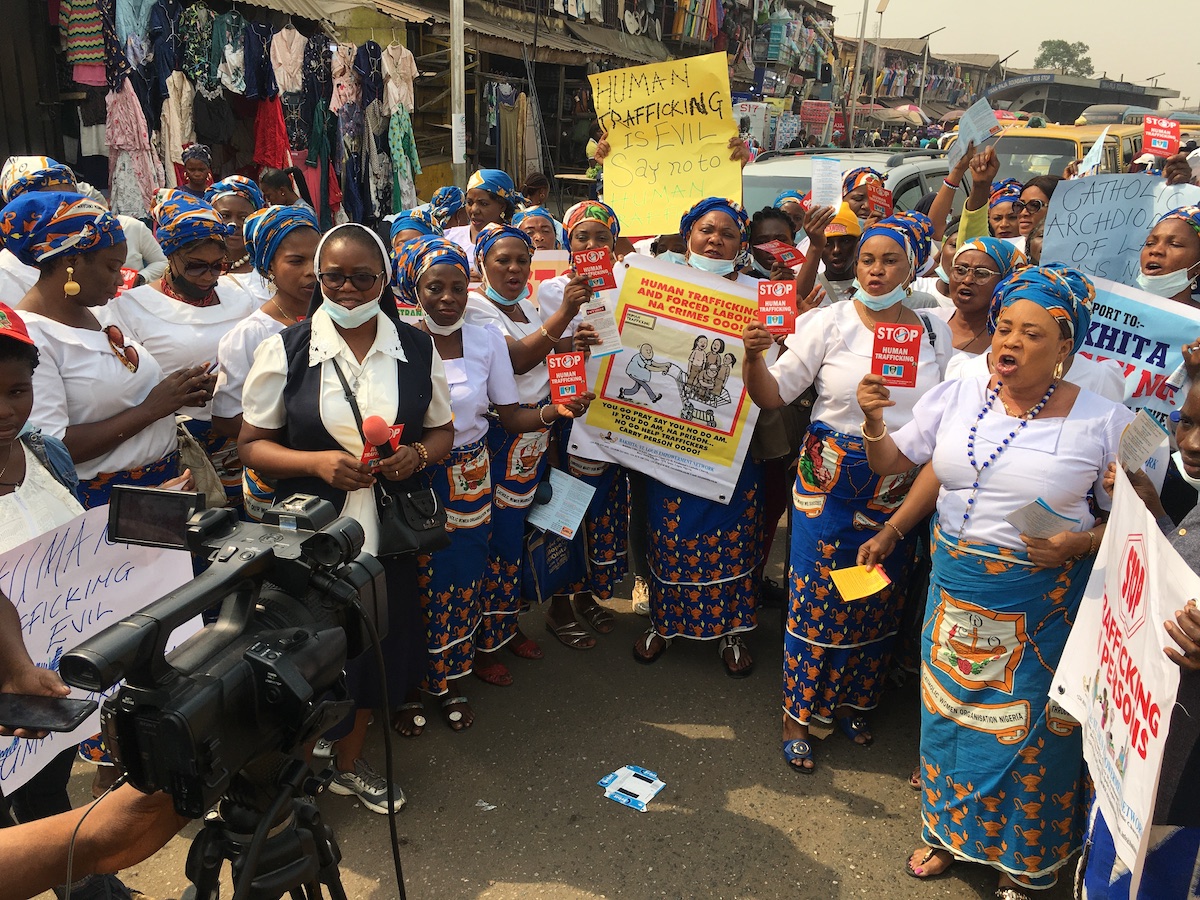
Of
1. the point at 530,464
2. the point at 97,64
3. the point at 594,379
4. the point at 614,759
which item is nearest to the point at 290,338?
the point at 530,464

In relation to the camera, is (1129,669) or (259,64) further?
(259,64)

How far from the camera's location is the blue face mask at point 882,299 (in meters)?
3.29

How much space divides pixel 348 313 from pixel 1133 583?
2.42 meters

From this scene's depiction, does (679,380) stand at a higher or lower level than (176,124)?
lower

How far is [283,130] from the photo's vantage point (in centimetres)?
Answer: 867

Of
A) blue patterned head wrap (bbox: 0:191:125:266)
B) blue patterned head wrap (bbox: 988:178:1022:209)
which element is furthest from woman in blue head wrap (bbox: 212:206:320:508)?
blue patterned head wrap (bbox: 988:178:1022:209)

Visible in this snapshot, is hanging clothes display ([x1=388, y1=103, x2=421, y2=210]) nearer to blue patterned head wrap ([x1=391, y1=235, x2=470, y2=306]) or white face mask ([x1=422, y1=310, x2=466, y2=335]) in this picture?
blue patterned head wrap ([x1=391, y1=235, x2=470, y2=306])

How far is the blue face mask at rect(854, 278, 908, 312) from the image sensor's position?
3295mm

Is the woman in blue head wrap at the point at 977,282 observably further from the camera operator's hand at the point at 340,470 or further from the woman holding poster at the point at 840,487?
the camera operator's hand at the point at 340,470

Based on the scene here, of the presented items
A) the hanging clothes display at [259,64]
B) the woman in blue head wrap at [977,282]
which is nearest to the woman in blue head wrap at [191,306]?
the woman in blue head wrap at [977,282]

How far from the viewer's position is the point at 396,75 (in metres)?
9.47

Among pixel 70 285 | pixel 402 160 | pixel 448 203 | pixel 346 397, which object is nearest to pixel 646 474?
pixel 346 397

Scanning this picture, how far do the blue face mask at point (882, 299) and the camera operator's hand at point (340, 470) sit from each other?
1.99m

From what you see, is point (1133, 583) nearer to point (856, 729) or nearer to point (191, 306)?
point (856, 729)
